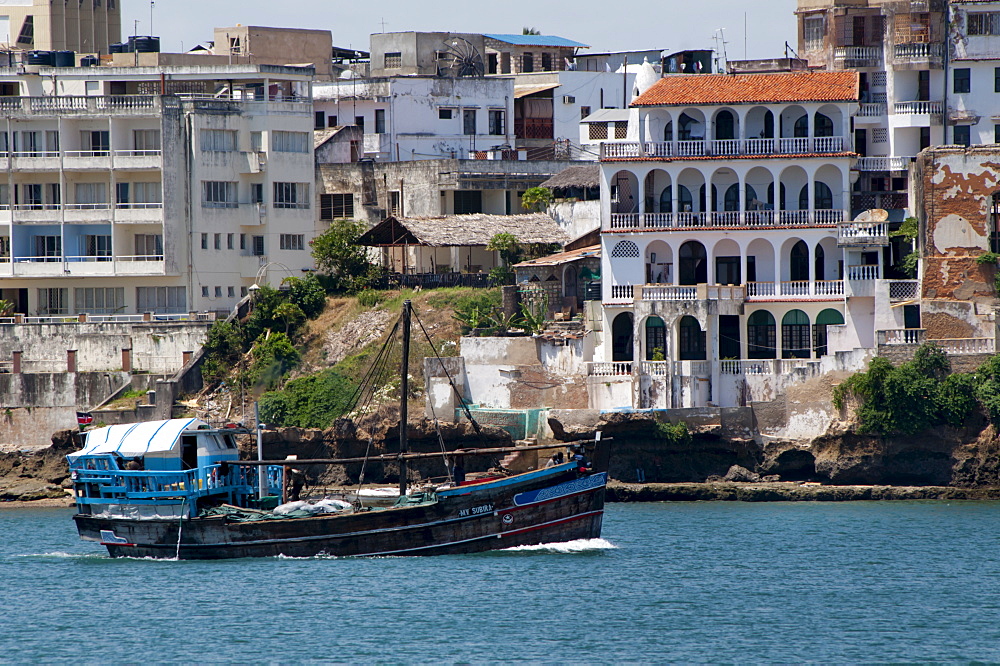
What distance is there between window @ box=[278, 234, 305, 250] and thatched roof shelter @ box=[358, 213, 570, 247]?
395cm

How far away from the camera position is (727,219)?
71875 mm

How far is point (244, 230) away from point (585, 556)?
31.1m

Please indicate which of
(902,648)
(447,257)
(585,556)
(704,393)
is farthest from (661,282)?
(902,648)

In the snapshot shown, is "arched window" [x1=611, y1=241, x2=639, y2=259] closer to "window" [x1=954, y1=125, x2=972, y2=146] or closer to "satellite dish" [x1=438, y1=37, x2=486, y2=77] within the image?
"window" [x1=954, y1=125, x2=972, y2=146]

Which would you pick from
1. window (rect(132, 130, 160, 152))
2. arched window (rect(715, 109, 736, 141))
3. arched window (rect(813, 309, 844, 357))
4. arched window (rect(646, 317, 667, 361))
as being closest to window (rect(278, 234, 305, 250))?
window (rect(132, 130, 160, 152))

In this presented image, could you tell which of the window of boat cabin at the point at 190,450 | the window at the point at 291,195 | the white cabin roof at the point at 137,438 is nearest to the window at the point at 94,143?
the window at the point at 291,195

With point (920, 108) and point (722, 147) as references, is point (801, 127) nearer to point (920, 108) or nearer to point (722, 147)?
point (722, 147)

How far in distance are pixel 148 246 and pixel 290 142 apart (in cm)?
766

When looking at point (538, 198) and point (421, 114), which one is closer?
point (538, 198)

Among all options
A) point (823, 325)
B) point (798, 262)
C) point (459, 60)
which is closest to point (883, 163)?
point (798, 262)

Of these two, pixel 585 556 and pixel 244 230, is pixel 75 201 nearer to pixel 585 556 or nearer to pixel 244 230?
pixel 244 230

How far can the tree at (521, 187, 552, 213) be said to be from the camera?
82.0 meters

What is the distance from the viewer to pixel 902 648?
45188mm

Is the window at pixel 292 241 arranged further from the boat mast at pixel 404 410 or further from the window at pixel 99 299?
the boat mast at pixel 404 410
